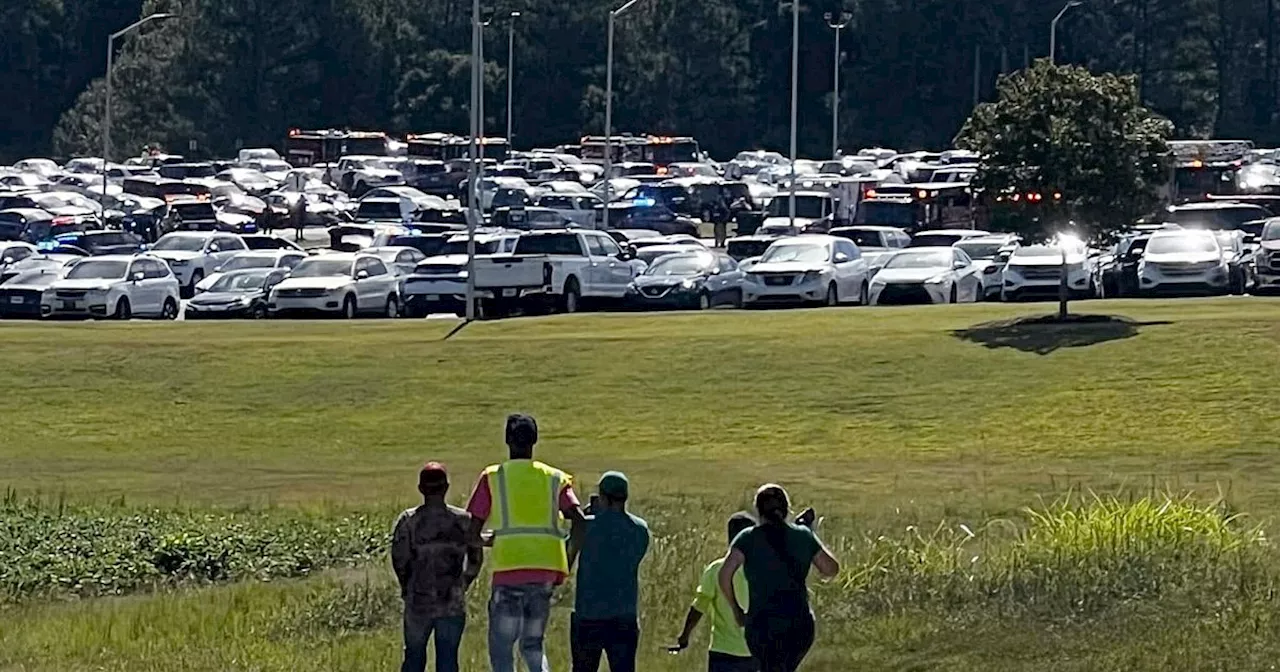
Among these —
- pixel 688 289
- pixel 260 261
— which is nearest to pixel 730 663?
pixel 688 289

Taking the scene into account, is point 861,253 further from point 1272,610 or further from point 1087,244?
point 1272,610

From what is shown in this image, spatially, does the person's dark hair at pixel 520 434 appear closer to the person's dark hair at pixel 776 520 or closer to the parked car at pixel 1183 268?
the person's dark hair at pixel 776 520

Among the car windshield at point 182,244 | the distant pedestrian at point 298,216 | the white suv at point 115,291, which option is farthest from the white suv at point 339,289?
the distant pedestrian at point 298,216

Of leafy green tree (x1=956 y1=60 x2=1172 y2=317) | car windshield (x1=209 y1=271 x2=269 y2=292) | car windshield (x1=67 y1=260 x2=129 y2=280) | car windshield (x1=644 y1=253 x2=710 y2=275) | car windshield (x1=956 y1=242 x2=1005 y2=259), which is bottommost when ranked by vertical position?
car windshield (x1=209 y1=271 x2=269 y2=292)

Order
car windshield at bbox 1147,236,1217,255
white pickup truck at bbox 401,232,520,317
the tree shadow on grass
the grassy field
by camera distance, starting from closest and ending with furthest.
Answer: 1. the grassy field
2. the tree shadow on grass
3. car windshield at bbox 1147,236,1217,255
4. white pickup truck at bbox 401,232,520,317

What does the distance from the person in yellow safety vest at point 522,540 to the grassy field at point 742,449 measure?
121 inches

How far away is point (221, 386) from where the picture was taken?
38469 mm

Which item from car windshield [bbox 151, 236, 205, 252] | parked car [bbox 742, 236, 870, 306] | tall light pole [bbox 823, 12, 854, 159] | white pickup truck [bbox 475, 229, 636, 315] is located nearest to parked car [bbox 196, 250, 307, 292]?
car windshield [bbox 151, 236, 205, 252]

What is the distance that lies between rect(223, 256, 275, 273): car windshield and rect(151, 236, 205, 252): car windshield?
5.03m

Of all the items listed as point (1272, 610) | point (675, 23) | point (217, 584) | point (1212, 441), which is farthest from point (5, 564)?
point (675, 23)

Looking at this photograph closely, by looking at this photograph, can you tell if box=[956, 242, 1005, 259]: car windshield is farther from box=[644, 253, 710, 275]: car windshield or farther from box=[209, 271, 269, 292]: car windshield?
box=[209, 271, 269, 292]: car windshield

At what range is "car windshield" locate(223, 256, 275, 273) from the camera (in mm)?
55500

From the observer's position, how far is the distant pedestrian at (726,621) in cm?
1241

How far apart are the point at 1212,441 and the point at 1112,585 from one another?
14.0 meters
